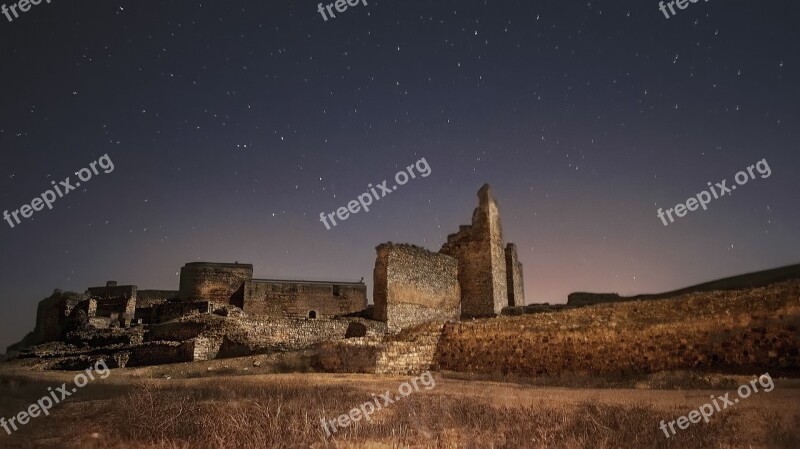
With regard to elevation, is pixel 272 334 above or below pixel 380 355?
above

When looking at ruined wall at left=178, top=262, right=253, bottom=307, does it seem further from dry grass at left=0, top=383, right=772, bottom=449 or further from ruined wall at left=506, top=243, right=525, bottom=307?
dry grass at left=0, top=383, right=772, bottom=449

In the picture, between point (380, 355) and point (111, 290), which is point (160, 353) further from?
point (111, 290)

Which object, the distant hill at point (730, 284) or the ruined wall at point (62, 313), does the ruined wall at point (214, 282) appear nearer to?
the ruined wall at point (62, 313)

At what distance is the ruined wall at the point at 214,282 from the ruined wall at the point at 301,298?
1210mm

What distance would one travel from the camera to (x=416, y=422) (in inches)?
213

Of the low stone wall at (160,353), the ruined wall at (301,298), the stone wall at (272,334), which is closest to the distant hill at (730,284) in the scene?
the stone wall at (272,334)

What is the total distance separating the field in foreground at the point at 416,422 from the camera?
457cm

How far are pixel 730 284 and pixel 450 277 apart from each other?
1349 cm

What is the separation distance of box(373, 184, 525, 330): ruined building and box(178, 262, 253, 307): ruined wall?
1430cm

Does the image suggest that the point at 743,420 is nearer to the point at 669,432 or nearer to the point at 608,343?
the point at 669,432

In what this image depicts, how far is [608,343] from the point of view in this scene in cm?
1184

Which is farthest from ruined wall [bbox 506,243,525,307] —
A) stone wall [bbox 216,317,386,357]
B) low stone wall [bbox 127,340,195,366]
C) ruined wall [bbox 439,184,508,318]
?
low stone wall [bbox 127,340,195,366]

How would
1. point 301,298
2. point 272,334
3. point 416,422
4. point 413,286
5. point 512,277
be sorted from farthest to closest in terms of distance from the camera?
point 301,298
point 512,277
point 413,286
point 272,334
point 416,422

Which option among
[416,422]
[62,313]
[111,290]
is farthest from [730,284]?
[111,290]
